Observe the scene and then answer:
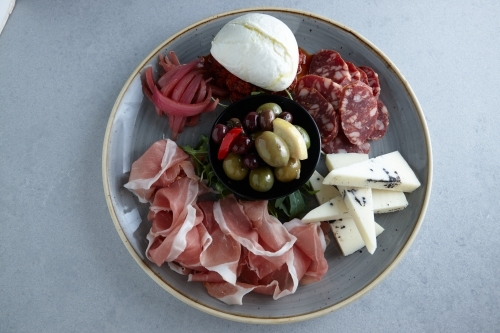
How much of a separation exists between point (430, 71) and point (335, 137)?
1.83 ft

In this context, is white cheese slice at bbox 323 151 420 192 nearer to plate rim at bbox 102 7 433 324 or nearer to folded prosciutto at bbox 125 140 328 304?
plate rim at bbox 102 7 433 324

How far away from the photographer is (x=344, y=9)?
2.10 m

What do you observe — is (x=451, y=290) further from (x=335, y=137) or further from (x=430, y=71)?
(x=430, y=71)

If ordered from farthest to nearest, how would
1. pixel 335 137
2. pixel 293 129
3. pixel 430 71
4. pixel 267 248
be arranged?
1. pixel 430 71
2. pixel 335 137
3. pixel 267 248
4. pixel 293 129

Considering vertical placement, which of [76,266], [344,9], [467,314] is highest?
[344,9]

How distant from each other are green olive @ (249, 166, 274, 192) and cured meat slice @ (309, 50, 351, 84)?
51 cm

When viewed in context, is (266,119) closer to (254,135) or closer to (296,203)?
(254,135)

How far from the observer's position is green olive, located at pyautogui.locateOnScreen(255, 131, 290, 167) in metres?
1.61

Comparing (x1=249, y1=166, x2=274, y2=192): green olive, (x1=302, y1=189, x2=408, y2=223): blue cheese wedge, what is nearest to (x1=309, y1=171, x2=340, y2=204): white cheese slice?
(x1=302, y1=189, x2=408, y2=223): blue cheese wedge

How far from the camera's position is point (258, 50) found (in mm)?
1711

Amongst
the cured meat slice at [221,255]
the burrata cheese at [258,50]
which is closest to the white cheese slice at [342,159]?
the burrata cheese at [258,50]

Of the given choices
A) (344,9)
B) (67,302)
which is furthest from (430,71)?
(67,302)

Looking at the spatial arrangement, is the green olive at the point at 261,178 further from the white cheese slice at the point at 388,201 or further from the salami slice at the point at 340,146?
the white cheese slice at the point at 388,201

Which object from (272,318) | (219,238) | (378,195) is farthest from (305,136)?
(272,318)
